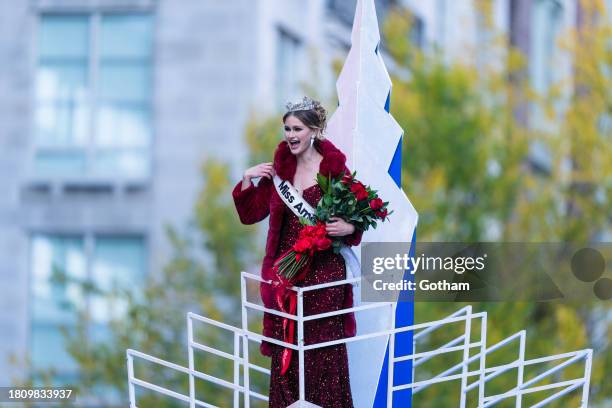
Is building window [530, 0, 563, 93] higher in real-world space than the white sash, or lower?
higher

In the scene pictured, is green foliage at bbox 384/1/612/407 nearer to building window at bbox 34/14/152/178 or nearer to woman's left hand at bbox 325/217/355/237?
building window at bbox 34/14/152/178

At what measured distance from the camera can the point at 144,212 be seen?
27766 millimetres

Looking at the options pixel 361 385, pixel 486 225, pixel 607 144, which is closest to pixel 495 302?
pixel 486 225

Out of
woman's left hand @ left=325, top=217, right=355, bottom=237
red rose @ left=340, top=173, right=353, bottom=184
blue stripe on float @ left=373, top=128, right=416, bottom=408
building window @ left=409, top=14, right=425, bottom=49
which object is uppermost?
building window @ left=409, top=14, right=425, bottom=49

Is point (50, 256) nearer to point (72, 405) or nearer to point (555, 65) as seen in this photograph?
point (72, 405)

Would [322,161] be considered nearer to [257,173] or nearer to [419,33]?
[257,173]

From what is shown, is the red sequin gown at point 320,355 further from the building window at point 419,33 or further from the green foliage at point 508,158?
the building window at point 419,33

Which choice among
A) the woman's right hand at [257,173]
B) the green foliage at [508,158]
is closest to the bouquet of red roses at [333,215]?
the woman's right hand at [257,173]

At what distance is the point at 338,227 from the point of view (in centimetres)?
831

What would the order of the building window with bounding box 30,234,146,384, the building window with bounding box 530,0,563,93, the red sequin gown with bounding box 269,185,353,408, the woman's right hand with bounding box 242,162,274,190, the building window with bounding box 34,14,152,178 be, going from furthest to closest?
the building window with bounding box 530,0,563,93
the building window with bounding box 34,14,152,178
the building window with bounding box 30,234,146,384
the woman's right hand with bounding box 242,162,274,190
the red sequin gown with bounding box 269,185,353,408

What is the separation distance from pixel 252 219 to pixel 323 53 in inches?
799

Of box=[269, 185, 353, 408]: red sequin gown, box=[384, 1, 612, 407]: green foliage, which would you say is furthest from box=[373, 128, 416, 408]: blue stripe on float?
box=[384, 1, 612, 407]: green foliage

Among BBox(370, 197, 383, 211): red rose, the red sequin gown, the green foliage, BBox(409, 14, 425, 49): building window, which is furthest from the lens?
BBox(409, 14, 425, 49): building window

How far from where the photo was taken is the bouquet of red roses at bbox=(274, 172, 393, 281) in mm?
8297
